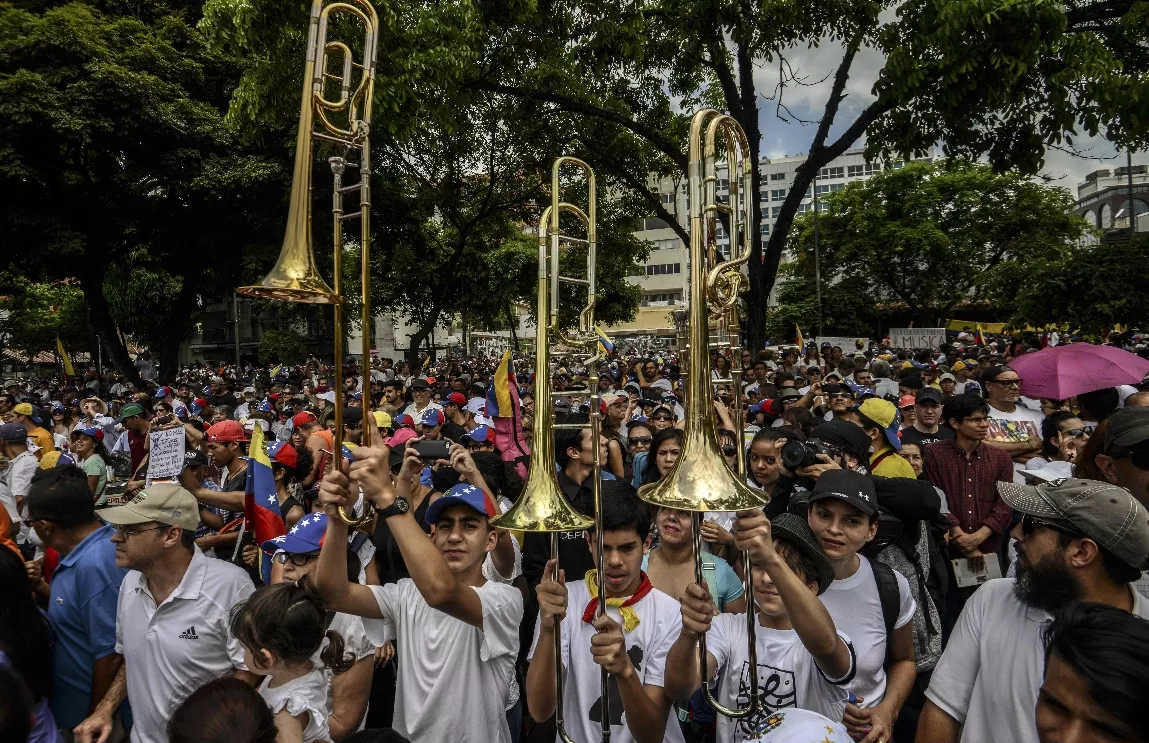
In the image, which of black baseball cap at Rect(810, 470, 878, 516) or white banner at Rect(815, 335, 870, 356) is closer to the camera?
black baseball cap at Rect(810, 470, 878, 516)

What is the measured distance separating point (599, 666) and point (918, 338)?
80.6 feet

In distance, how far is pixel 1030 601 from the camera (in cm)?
196

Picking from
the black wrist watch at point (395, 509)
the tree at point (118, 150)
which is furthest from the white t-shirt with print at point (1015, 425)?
the tree at point (118, 150)

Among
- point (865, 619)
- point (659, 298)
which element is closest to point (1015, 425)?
point (865, 619)

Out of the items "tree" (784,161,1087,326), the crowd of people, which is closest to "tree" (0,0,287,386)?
the crowd of people

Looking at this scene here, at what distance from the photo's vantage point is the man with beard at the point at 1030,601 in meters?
1.93

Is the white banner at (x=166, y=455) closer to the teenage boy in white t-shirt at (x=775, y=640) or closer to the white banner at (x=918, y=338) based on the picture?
the teenage boy in white t-shirt at (x=775, y=640)

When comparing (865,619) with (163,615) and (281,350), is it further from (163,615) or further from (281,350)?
(281,350)

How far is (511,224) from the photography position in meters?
21.6

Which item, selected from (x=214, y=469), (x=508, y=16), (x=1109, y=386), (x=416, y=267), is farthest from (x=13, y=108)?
(x=1109, y=386)

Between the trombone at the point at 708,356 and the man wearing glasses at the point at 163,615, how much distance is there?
187cm

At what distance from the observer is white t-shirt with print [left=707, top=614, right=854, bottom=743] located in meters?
2.34

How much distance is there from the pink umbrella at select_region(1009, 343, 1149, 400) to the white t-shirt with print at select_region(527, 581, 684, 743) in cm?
426

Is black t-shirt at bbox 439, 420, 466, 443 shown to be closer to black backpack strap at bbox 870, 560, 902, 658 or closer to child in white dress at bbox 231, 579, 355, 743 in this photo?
child in white dress at bbox 231, 579, 355, 743
